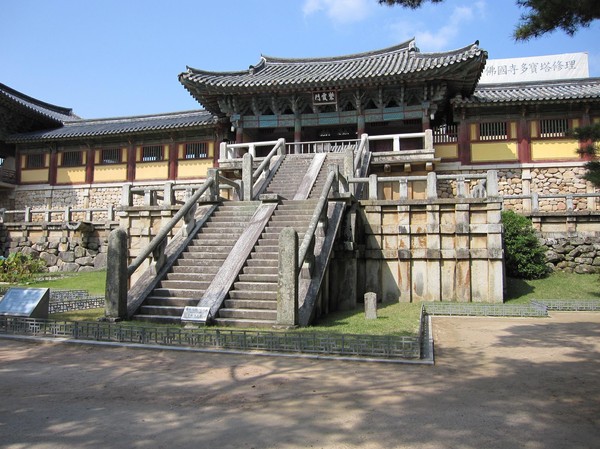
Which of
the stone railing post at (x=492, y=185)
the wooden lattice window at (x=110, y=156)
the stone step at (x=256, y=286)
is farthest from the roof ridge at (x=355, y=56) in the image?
the stone step at (x=256, y=286)

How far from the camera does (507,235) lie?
15.4m

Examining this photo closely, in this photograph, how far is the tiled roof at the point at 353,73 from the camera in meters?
19.2

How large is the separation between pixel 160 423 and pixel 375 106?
2000cm

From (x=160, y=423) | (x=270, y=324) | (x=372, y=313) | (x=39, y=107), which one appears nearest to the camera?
(x=160, y=423)

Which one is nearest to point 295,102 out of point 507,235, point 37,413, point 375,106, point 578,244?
point 375,106

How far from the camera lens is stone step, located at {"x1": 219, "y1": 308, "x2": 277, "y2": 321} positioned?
30.1ft

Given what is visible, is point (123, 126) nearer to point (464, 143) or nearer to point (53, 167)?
point (53, 167)

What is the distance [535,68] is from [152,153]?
108ft

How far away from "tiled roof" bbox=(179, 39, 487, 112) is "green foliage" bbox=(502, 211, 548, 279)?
23.9ft

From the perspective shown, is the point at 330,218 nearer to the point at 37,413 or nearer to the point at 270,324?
the point at 270,324

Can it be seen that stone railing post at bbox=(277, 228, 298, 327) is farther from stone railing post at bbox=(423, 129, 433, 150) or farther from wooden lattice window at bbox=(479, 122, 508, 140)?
wooden lattice window at bbox=(479, 122, 508, 140)

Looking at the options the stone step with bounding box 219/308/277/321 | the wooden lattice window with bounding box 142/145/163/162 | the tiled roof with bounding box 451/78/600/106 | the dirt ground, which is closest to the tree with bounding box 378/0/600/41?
the dirt ground

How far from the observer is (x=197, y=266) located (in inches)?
438

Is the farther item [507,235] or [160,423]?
[507,235]
